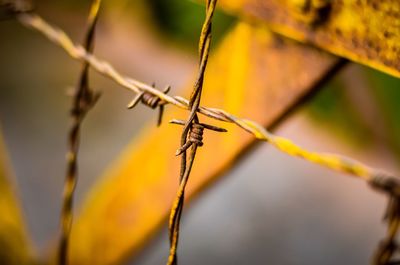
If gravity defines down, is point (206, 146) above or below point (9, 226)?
above

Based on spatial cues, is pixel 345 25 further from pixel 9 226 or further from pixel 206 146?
pixel 9 226

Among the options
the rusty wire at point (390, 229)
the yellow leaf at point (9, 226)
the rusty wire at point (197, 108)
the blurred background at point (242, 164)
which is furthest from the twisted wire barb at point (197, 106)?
the blurred background at point (242, 164)

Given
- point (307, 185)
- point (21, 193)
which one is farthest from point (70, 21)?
point (307, 185)

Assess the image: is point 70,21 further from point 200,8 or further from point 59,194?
point 59,194

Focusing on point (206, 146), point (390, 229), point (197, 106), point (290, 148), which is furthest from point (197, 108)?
point (206, 146)

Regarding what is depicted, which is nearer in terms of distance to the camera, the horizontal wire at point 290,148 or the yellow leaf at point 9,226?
the horizontal wire at point 290,148

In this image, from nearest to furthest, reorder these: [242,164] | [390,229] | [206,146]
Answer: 1. [390,229]
2. [206,146]
3. [242,164]

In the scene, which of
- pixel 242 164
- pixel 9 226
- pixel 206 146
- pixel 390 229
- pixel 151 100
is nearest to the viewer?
pixel 390 229

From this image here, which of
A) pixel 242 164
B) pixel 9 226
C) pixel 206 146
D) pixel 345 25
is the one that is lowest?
pixel 9 226

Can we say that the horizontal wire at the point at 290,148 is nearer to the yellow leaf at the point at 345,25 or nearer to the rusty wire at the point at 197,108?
the rusty wire at the point at 197,108
